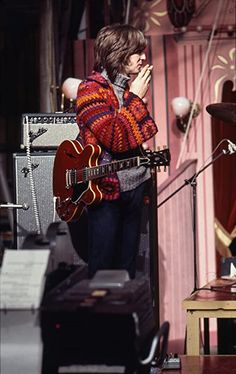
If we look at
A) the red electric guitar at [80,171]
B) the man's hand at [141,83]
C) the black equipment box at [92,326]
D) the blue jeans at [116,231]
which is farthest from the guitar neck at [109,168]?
the black equipment box at [92,326]

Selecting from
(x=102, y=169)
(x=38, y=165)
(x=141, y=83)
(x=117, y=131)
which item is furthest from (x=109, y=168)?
(x=38, y=165)

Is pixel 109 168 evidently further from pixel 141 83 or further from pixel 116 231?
pixel 141 83

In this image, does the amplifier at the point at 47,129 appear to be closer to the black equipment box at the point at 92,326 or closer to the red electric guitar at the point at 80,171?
the red electric guitar at the point at 80,171

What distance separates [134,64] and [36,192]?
1061 mm

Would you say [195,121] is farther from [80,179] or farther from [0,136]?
[0,136]

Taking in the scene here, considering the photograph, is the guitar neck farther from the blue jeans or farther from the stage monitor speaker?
the stage monitor speaker

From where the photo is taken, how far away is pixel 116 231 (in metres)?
3.30

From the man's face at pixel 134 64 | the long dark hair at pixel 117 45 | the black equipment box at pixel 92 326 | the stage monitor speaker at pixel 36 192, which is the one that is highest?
the long dark hair at pixel 117 45

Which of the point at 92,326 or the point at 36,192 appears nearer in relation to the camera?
the point at 92,326

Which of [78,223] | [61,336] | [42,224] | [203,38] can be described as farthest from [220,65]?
[61,336]

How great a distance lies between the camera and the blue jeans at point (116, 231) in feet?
10.7

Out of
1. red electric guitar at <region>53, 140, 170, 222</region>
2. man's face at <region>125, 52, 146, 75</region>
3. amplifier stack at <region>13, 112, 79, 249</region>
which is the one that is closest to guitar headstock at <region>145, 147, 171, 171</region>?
red electric guitar at <region>53, 140, 170, 222</region>

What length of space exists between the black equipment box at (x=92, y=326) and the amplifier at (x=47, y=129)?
7.12 ft

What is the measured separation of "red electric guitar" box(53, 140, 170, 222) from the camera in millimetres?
3248
